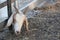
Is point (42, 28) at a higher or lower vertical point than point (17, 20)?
lower

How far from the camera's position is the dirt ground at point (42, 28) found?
3.76 metres

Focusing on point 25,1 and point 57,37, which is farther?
point 25,1

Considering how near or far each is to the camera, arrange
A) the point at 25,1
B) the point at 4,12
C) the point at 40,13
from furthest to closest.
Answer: the point at 25,1, the point at 40,13, the point at 4,12

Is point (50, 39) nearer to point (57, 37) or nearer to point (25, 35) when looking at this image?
point (57, 37)

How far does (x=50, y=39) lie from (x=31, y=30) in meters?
0.65

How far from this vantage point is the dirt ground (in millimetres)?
3760

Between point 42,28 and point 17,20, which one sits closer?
point 17,20

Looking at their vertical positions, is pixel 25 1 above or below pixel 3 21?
above

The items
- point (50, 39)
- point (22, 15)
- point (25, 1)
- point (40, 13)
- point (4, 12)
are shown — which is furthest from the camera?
point (25, 1)

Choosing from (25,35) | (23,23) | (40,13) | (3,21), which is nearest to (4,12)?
(3,21)

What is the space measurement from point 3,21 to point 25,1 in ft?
6.16

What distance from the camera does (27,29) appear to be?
4.12 meters

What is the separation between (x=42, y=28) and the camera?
14.0 ft

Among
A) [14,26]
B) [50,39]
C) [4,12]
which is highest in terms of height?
[4,12]
